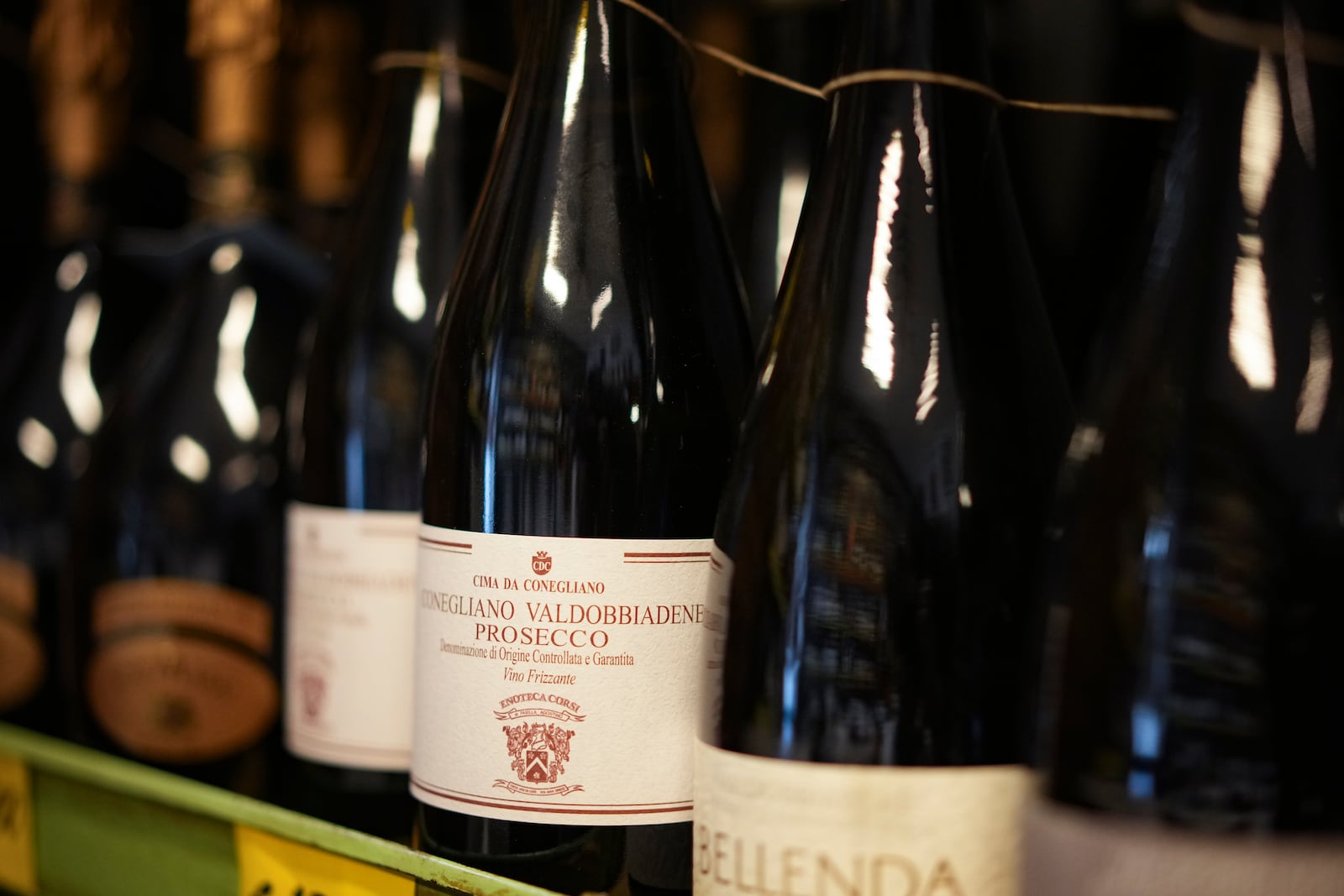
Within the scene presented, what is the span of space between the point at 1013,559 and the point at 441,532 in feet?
0.67

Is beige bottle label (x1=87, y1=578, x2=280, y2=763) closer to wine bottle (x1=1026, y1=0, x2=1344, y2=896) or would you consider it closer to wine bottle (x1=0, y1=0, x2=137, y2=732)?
wine bottle (x1=0, y1=0, x2=137, y2=732)

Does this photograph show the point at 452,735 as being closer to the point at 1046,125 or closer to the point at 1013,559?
the point at 1013,559

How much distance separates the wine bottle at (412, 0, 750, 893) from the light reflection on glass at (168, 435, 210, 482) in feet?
0.87

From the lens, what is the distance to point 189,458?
827 millimetres

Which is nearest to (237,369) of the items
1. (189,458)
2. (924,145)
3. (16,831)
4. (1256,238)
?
(189,458)

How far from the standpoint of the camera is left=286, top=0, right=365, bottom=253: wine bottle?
911 millimetres

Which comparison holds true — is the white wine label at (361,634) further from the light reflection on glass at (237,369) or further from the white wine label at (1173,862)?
the white wine label at (1173,862)

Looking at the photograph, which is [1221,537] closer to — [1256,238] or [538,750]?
[1256,238]

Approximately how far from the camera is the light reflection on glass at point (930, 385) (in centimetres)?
47

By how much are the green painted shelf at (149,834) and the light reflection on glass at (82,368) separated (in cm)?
31

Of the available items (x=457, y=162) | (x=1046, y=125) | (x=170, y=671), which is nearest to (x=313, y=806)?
(x=170, y=671)

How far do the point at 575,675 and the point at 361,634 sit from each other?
0.63 feet

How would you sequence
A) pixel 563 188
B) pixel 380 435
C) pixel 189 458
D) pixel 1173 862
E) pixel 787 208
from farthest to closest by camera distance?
pixel 787 208 < pixel 189 458 < pixel 380 435 < pixel 563 188 < pixel 1173 862

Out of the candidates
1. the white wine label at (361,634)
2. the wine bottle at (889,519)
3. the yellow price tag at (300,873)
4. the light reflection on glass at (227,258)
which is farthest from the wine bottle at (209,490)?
the wine bottle at (889,519)
